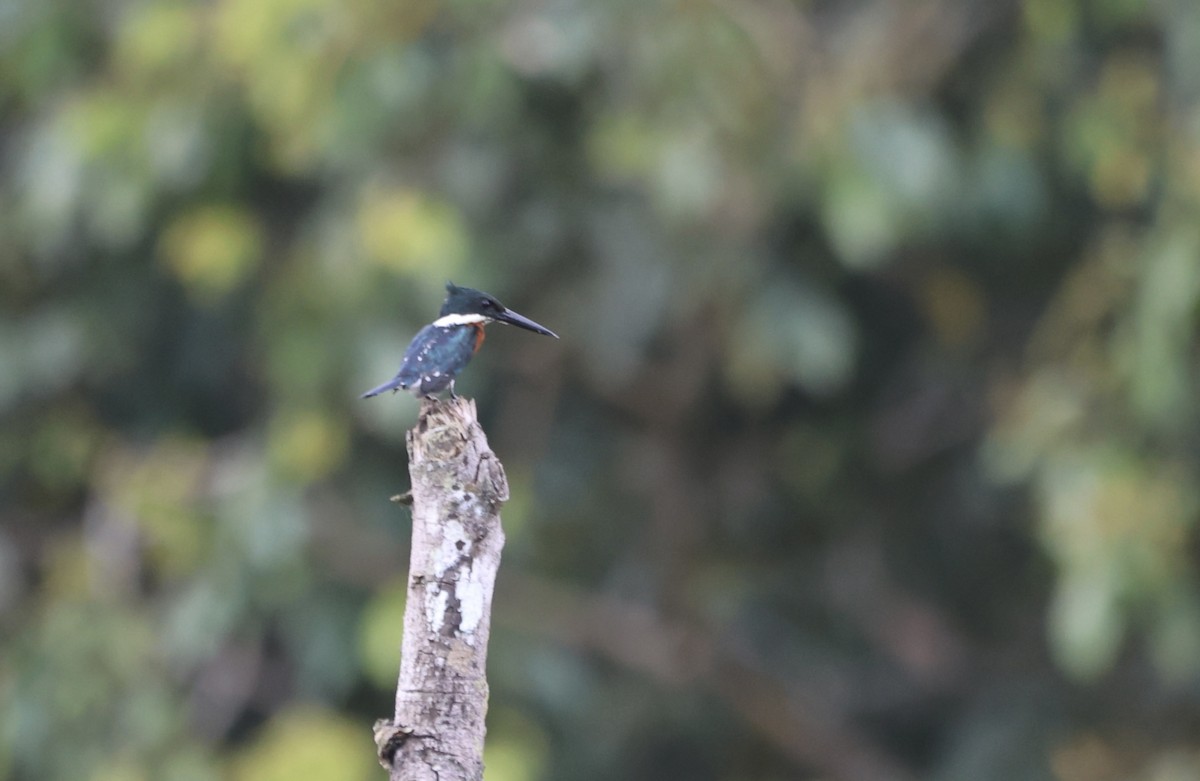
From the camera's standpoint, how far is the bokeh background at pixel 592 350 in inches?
273

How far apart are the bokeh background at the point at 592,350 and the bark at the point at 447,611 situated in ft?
11.1

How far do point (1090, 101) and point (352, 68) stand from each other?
325 cm

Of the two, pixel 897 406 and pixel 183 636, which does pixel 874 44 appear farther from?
pixel 183 636

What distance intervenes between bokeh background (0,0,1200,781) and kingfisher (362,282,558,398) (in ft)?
6.15

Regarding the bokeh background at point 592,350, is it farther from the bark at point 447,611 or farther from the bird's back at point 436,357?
the bark at point 447,611

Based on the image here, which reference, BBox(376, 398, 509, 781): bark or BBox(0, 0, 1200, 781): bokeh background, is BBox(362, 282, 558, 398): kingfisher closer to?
BBox(376, 398, 509, 781): bark

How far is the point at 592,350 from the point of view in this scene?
7.84 meters

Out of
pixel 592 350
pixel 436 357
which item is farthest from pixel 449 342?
pixel 592 350

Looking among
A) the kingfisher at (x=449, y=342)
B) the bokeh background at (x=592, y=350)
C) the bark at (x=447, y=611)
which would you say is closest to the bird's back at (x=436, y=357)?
the kingfisher at (x=449, y=342)

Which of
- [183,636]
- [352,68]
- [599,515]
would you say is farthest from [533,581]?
[352,68]

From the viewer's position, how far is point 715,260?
300 inches

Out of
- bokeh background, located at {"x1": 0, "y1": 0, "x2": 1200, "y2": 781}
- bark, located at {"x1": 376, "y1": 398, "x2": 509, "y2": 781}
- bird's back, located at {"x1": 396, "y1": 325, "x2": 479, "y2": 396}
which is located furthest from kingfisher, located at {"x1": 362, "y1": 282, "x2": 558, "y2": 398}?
bokeh background, located at {"x1": 0, "y1": 0, "x2": 1200, "y2": 781}

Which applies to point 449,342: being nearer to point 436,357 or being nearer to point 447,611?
point 436,357

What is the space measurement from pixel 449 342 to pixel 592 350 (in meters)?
3.31
